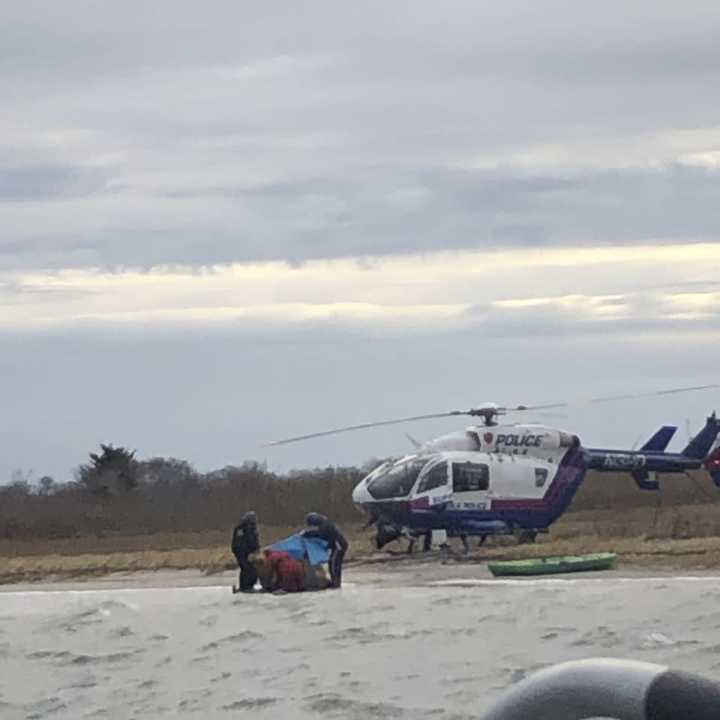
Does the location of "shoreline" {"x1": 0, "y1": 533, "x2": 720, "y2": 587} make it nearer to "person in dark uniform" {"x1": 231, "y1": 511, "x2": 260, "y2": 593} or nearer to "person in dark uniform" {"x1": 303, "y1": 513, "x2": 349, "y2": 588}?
"person in dark uniform" {"x1": 231, "y1": 511, "x2": 260, "y2": 593}

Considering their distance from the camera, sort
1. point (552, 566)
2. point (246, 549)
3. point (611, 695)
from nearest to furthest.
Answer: point (611, 695) → point (246, 549) → point (552, 566)

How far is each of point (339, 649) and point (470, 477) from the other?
18.4 metres

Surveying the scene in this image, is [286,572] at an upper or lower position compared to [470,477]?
lower

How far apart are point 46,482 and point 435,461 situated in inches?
1544

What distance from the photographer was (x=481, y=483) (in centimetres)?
3206

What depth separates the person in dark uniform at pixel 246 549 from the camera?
21750 millimetres

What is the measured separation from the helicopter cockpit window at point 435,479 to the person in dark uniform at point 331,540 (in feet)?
32.3

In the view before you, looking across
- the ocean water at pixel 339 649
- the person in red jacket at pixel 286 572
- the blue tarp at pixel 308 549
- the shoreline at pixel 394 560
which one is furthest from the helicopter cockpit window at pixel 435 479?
the ocean water at pixel 339 649

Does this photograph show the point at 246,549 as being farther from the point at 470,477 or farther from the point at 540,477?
the point at 540,477

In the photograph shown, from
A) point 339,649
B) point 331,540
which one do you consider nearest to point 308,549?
point 331,540

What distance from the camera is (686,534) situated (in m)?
34.3

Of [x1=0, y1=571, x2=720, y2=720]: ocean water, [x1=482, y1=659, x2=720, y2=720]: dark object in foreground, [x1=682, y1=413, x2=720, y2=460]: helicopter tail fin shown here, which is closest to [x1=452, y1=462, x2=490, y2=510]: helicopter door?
[x1=682, y1=413, x2=720, y2=460]: helicopter tail fin

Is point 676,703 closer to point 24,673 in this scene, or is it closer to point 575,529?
point 24,673

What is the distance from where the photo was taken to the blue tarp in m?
21.0
